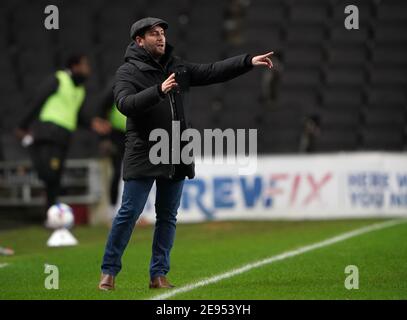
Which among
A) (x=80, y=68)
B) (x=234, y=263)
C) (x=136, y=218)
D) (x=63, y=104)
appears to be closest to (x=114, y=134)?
(x=63, y=104)

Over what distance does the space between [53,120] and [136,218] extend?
767 cm

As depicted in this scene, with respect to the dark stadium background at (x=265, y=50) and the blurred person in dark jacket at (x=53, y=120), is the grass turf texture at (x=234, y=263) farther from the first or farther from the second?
the dark stadium background at (x=265, y=50)

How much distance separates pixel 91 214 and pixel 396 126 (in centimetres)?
615

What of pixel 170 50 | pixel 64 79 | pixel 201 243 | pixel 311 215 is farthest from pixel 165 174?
pixel 311 215

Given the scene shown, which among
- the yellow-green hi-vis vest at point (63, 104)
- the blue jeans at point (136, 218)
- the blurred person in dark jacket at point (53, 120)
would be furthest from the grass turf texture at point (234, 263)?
the yellow-green hi-vis vest at point (63, 104)

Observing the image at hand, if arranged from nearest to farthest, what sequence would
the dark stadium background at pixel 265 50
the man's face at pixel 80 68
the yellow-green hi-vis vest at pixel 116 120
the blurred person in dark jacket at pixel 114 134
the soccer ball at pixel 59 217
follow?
the soccer ball at pixel 59 217 → the man's face at pixel 80 68 → the blurred person in dark jacket at pixel 114 134 → the yellow-green hi-vis vest at pixel 116 120 → the dark stadium background at pixel 265 50

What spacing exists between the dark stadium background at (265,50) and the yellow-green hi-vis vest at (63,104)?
134 inches

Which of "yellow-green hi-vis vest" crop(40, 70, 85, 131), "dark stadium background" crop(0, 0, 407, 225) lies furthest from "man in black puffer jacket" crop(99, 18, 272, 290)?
"dark stadium background" crop(0, 0, 407, 225)

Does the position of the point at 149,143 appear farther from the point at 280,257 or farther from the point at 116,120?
the point at 116,120

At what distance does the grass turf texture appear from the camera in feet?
25.0

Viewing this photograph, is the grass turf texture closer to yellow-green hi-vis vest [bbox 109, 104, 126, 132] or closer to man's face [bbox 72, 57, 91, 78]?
yellow-green hi-vis vest [bbox 109, 104, 126, 132]

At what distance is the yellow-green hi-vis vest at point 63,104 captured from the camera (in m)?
15.2

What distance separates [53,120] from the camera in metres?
15.2

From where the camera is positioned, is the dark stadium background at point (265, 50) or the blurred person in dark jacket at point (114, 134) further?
the dark stadium background at point (265, 50)
